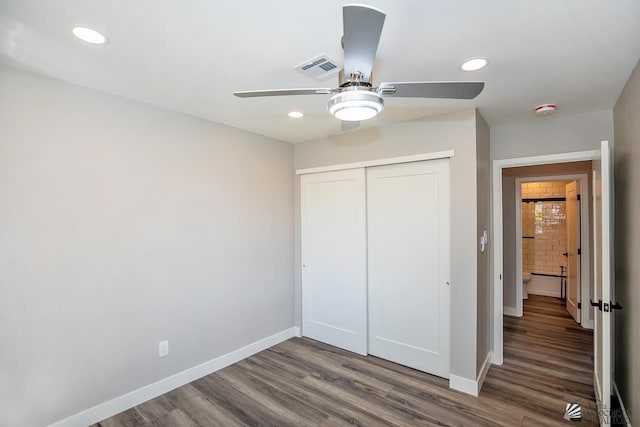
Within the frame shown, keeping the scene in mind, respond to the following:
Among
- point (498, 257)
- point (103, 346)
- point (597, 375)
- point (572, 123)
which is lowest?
point (597, 375)

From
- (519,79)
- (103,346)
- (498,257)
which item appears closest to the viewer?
(519,79)

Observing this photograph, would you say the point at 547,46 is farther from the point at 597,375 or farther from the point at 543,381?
the point at 543,381

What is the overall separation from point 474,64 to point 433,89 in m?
0.67

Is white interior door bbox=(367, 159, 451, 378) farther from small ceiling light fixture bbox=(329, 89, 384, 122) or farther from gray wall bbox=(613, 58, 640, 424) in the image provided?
small ceiling light fixture bbox=(329, 89, 384, 122)

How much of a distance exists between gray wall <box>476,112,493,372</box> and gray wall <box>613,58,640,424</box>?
97cm

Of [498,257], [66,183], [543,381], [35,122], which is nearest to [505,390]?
Result: [543,381]

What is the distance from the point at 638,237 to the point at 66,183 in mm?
3904

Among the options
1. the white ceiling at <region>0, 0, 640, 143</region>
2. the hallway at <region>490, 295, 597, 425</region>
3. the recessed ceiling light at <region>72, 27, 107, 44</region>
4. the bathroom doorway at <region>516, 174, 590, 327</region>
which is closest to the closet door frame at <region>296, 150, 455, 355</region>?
the white ceiling at <region>0, 0, 640, 143</region>

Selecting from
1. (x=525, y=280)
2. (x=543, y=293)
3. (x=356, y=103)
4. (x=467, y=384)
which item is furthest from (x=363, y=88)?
(x=543, y=293)

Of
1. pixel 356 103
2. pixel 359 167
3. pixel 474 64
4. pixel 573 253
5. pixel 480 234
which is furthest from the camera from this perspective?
pixel 573 253

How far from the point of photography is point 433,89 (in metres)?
1.53

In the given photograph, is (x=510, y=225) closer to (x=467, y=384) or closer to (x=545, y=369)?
(x=545, y=369)

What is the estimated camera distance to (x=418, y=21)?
153 cm

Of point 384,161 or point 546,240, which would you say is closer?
point 384,161
